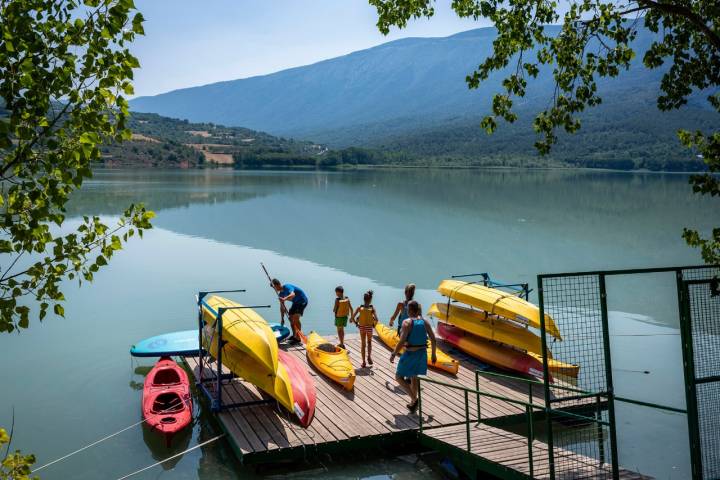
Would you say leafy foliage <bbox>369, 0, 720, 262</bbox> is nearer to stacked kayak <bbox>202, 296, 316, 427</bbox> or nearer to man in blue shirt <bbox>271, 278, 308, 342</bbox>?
stacked kayak <bbox>202, 296, 316, 427</bbox>

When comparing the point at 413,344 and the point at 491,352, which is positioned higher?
the point at 413,344

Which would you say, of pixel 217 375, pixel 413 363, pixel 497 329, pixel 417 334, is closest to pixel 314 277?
pixel 497 329

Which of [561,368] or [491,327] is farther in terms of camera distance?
[491,327]

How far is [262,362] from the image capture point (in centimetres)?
914

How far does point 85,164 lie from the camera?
3.41 meters

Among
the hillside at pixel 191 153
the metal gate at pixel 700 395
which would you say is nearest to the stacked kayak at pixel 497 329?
the metal gate at pixel 700 395

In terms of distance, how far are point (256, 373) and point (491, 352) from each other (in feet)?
15.5

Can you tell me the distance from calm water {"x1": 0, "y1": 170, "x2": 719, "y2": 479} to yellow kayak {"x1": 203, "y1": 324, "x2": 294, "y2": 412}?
1.13 m

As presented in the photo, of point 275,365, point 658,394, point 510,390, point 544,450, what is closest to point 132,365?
point 275,365

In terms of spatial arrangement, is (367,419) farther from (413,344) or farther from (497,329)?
(497,329)

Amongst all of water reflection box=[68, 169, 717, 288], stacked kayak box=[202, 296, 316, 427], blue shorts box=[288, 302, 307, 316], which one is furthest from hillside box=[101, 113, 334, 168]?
stacked kayak box=[202, 296, 316, 427]

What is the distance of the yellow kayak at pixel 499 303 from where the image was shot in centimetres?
1096

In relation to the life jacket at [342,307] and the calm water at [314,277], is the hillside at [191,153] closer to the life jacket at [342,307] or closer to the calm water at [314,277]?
the calm water at [314,277]

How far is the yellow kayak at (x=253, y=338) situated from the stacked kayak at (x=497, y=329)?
4.30 metres
